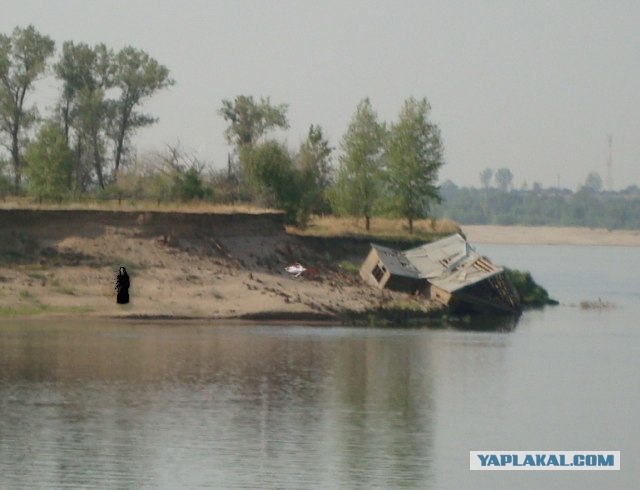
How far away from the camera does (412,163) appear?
333 ft

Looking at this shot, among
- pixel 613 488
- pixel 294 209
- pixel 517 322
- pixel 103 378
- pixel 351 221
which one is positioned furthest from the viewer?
pixel 351 221

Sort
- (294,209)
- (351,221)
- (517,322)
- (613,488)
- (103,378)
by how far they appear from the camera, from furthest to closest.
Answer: (351,221) < (294,209) < (517,322) < (103,378) < (613,488)

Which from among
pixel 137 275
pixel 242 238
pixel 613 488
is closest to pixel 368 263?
pixel 242 238

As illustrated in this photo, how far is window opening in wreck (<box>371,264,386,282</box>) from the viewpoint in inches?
3216

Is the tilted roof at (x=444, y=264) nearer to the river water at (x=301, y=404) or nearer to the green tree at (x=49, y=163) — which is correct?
the river water at (x=301, y=404)

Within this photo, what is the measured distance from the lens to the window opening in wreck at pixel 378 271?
268 ft

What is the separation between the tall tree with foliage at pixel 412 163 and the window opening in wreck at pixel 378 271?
18.4 meters

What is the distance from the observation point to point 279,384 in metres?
53.6

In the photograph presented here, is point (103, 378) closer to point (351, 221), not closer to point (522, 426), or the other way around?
point (522, 426)

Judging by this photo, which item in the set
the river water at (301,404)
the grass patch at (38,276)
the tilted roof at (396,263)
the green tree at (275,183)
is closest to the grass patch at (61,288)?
the grass patch at (38,276)

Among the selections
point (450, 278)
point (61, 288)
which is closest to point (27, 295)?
point (61, 288)

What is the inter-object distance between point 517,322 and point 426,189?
22.8 meters

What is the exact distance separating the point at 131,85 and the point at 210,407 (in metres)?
61.6

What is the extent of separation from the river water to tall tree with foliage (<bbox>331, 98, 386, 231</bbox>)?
1119 inches
